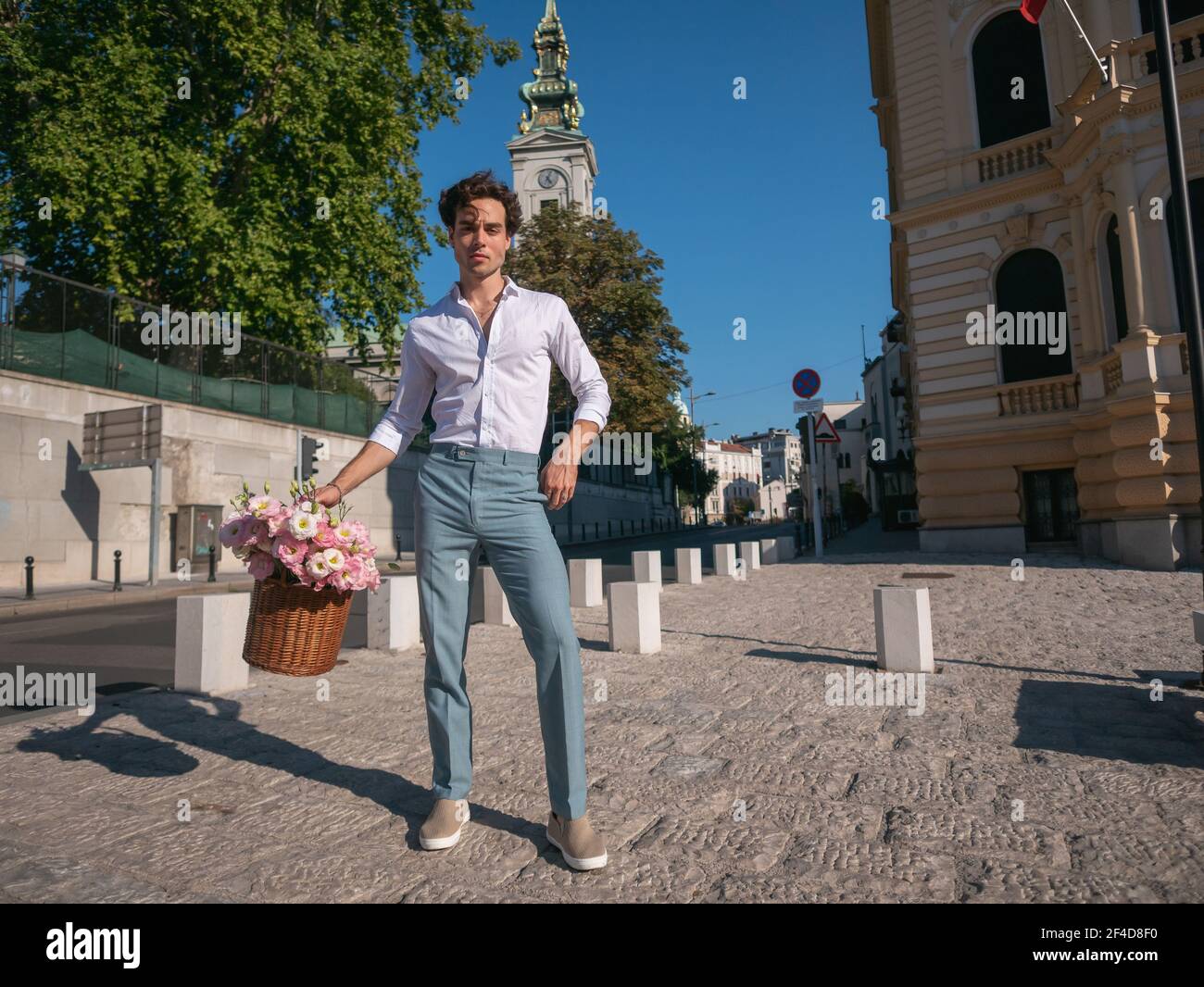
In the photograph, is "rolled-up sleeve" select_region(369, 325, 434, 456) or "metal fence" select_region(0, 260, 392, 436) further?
"metal fence" select_region(0, 260, 392, 436)

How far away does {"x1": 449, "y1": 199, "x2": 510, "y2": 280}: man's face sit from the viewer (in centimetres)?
283

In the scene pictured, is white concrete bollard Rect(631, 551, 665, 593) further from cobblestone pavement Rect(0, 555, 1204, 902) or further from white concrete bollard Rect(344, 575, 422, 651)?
cobblestone pavement Rect(0, 555, 1204, 902)

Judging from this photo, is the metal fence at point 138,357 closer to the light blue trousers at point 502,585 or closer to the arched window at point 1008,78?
the light blue trousers at point 502,585

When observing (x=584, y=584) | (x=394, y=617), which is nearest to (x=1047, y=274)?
(x=584, y=584)

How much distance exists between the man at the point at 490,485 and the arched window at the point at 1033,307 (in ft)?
50.5

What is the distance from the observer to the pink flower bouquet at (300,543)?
2.63m

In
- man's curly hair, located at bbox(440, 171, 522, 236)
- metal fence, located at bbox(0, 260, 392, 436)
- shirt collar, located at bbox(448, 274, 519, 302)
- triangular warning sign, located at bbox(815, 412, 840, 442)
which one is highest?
metal fence, located at bbox(0, 260, 392, 436)

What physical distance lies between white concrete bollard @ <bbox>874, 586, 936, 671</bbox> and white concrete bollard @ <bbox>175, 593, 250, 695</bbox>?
487 centimetres

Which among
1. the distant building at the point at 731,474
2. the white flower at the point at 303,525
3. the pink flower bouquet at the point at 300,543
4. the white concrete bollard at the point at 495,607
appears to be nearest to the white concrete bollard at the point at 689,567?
the white concrete bollard at the point at 495,607

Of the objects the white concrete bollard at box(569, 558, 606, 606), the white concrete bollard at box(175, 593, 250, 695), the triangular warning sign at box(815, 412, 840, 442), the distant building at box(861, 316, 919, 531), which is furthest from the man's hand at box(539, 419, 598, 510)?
the triangular warning sign at box(815, 412, 840, 442)

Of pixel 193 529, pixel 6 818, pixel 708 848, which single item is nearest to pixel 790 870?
pixel 708 848

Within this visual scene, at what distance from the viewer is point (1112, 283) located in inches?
532
